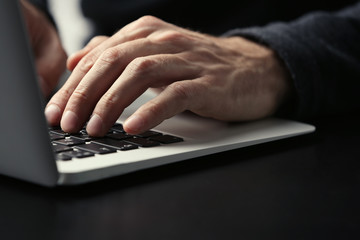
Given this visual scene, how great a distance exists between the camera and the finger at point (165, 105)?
52cm

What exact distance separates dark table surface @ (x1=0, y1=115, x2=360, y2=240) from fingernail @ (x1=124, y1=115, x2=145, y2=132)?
0.07 meters

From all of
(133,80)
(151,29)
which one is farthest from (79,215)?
(151,29)

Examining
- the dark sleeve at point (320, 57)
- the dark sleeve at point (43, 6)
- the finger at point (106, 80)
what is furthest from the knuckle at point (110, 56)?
the dark sleeve at point (43, 6)

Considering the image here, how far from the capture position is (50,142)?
36 cm

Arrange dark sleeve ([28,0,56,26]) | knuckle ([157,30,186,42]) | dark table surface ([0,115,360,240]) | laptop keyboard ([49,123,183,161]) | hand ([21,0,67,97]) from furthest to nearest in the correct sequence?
dark sleeve ([28,0,56,26]), hand ([21,0,67,97]), knuckle ([157,30,186,42]), laptop keyboard ([49,123,183,161]), dark table surface ([0,115,360,240])

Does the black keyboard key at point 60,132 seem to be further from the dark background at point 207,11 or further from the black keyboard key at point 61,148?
the dark background at point 207,11

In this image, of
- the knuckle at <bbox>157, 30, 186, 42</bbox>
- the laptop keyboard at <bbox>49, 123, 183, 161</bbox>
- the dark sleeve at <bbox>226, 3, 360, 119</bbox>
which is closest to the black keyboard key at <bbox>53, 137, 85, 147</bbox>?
the laptop keyboard at <bbox>49, 123, 183, 161</bbox>

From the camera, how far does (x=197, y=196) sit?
1.32 ft

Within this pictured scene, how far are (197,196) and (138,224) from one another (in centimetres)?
8

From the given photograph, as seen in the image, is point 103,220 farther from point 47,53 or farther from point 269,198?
point 47,53

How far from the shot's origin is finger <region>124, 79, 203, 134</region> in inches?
20.5

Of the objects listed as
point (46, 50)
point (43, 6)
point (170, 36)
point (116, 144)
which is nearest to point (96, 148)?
point (116, 144)

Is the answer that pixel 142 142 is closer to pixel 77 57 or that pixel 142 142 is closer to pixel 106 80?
pixel 106 80

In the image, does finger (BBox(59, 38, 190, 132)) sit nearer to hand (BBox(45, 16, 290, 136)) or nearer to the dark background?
hand (BBox(45, 16, 290, 136))
